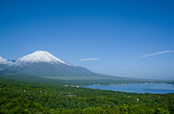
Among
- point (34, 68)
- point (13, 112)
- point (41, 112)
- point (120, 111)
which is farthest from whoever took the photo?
point (34, 68)

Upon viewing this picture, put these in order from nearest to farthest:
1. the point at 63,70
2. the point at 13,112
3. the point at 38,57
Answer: the point at 13,112 < the point at 63,70 < the point at 38,57

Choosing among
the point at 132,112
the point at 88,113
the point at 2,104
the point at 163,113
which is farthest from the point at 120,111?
the point at 2,104

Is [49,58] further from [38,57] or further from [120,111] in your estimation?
[120,111]

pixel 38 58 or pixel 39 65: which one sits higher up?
pixel 38 58

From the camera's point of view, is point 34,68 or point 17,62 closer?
point 34,68

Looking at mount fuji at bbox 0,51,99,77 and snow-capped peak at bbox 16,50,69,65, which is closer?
mount fuji at bbox 0,51,99,77

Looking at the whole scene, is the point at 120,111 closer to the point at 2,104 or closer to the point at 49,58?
the point at 2,104

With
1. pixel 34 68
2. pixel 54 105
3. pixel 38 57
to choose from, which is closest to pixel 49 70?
pixel 34 68

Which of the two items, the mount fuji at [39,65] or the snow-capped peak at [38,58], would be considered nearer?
the mount fuji at [39,65]

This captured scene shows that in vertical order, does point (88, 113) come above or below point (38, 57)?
below

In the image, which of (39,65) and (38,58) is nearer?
(39,65)
